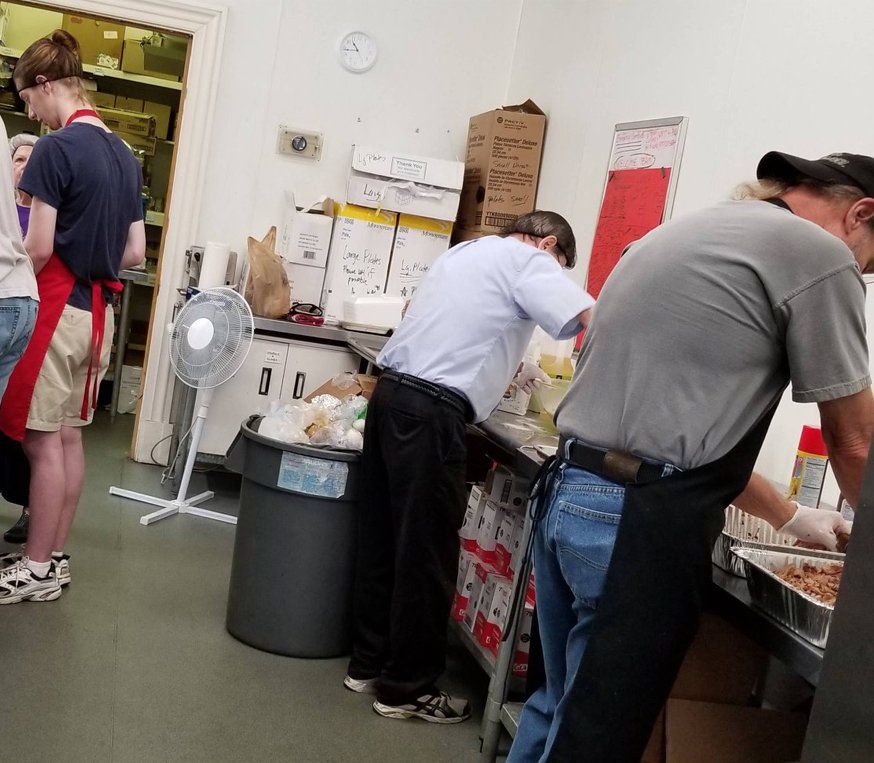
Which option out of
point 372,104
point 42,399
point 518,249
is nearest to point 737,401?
point 518,249

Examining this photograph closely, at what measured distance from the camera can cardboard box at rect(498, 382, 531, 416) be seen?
10.6 feet

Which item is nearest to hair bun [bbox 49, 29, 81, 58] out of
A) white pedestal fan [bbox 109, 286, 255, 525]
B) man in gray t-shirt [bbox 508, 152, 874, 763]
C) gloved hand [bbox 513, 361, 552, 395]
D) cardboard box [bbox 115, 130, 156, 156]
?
white pedestal fan [bbox 109, 286, 255, 525]

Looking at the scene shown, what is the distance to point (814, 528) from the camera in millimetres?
1921

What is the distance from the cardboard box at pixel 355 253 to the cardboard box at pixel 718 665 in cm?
337

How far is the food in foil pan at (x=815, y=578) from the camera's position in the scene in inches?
64.7

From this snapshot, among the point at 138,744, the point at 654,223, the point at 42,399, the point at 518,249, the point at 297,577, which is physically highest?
the point at 654,223

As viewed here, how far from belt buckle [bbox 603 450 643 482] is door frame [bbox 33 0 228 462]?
4010mm

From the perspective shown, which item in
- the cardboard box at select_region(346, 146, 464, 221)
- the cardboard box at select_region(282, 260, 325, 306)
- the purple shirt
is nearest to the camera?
the purple shirt

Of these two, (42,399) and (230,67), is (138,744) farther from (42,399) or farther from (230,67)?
(230,67)

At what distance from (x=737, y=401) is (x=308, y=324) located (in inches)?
137

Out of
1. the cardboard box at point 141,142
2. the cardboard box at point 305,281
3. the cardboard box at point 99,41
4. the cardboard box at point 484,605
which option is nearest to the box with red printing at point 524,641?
the cardboard box at point 484,605

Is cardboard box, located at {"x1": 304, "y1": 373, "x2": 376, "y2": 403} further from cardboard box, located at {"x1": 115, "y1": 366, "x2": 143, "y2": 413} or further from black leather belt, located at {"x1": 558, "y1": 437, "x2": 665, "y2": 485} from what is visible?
cardboard box, located at {"x1": 115, "y1": 366, "x2": 143, "y2": 413}

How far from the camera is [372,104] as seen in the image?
5438 mm

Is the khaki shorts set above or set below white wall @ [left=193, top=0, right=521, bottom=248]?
below
